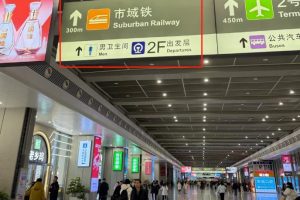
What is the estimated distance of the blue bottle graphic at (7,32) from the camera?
14.3 ft

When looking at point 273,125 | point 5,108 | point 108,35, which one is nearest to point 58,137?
point 5,108

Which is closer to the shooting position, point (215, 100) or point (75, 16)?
point (75, 16)

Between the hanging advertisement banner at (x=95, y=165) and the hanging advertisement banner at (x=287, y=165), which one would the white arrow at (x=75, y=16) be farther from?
the hanging advertisement banner at (x=287, y=165)

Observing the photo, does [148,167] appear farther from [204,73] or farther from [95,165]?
[204,73]

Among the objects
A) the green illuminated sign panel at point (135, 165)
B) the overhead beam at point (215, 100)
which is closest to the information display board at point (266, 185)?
the green illuminated sign panel at point (135, 165)

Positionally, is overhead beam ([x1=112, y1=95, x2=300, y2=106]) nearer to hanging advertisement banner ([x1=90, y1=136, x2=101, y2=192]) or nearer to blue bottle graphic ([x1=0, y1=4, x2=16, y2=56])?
hanging advertisement banner ([x1=90, y1=136, x2=101, y2=192])

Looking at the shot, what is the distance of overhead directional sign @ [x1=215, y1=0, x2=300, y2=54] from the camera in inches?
145

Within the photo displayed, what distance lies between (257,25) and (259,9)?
0.31m

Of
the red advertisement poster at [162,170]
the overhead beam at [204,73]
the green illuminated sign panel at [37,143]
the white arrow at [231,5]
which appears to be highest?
→ the overhead beam at [204,73]

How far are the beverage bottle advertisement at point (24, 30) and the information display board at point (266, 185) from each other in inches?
1256

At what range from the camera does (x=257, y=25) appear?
3832 millimetres

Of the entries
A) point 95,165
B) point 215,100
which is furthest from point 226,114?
point 95,165

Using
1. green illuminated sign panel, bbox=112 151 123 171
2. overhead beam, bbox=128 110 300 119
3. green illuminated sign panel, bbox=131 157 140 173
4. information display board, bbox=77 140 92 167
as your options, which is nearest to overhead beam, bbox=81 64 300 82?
information display board, bbox=77 140 92 167

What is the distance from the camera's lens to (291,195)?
375 inches
